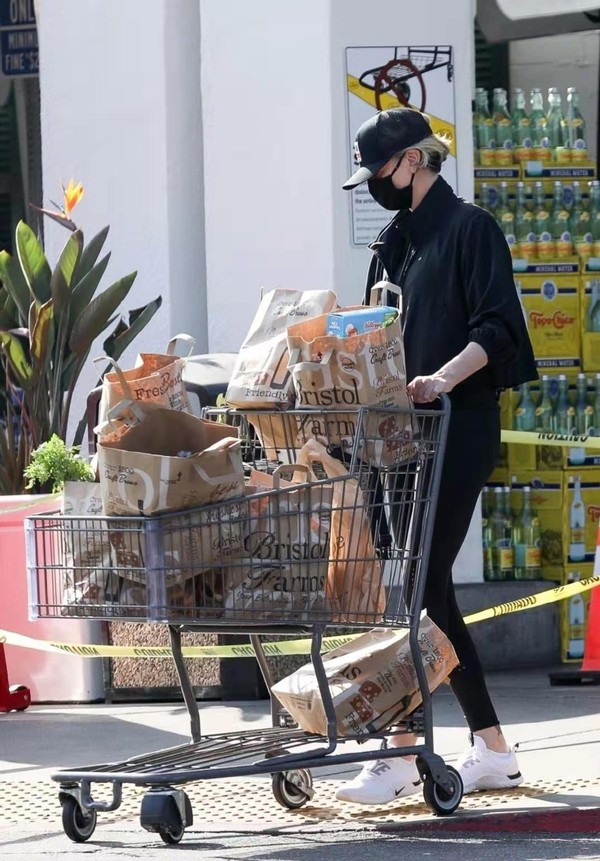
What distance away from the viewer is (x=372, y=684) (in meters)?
4.95

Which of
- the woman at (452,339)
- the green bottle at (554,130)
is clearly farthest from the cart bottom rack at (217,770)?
the green bottle at (554,130)

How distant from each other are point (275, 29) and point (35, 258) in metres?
1.71

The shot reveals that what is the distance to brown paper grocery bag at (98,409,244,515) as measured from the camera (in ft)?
14.6

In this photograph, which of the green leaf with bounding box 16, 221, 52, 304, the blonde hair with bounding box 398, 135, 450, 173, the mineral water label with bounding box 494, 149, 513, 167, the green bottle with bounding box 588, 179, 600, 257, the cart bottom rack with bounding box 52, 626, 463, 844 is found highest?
the mineral water label with bounding box 494, 149, 513, 167

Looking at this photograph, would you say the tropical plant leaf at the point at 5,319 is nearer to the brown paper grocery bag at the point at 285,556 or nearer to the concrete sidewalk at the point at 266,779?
the concrete sidewalk at the point at 266,779

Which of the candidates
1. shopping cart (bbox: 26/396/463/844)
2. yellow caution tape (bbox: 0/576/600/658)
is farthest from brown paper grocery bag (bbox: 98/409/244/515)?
yellow caution tape (bbox: 0/576/600/658)

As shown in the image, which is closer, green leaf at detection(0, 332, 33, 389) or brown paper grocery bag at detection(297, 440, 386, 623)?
brown paper grocery bag at detection(297, 440, 386, 623)

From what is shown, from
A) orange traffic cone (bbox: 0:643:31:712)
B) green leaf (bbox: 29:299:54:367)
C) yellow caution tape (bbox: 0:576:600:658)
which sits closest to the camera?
yellow caution tape (bbox: 0:576:600:658)

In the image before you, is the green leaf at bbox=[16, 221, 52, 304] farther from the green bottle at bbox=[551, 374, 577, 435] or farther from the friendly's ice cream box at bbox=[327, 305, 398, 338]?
the friendly's ice cream box at bbox=[327, 305, 398, 338]

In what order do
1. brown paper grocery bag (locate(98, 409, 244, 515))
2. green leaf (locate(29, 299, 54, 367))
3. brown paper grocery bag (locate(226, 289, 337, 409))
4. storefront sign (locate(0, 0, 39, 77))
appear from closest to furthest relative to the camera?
brown paper grocery bag (locate(98, 409, 244, 515)) < brown paper grocery bag (locate(226, 289, 337, 409)) < green leaf (locate(29, 299, 54, 367)) < storefront sign (locate(0, 0, 39, 77))

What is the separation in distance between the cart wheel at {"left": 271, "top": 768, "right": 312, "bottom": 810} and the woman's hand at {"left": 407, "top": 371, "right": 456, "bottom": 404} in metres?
1.16

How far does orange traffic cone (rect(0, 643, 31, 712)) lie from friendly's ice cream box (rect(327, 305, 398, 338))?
3.14m

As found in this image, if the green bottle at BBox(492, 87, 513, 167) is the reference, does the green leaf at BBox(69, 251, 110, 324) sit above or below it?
below

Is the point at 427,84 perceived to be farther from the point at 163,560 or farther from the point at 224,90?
the point at 163,560
